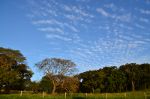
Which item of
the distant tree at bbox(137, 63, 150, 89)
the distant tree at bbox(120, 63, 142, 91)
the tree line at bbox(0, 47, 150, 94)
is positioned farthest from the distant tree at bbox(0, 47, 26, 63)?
the distant tree at bbox(137, 63, 150, 89)

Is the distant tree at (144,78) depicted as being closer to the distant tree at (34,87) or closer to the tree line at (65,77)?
the tree line at (65,77)

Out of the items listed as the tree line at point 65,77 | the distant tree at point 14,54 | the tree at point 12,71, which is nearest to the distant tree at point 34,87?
the tree line at point 65,77

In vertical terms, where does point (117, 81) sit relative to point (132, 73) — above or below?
below

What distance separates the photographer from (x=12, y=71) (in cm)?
6109

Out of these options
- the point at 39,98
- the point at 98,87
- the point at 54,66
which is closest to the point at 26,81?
the point at 54,66

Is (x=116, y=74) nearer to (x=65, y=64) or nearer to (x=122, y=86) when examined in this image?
(x=122, y=86)

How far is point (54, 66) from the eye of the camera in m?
69.4

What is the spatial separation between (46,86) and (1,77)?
42.5m

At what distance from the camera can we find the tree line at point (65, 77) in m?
61.4

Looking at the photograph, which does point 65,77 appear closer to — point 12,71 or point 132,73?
point 12,71

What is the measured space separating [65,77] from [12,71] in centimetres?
1489

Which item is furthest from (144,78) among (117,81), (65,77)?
(65,77)

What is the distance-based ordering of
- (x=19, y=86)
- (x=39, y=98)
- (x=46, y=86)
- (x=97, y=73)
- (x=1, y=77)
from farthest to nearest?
(x=97, y=73) < (x=46, y=86) < (x=19, y=86) < (x=1, y=77) < (x=39, y=98)

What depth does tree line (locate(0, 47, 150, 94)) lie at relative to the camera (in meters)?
61.4
